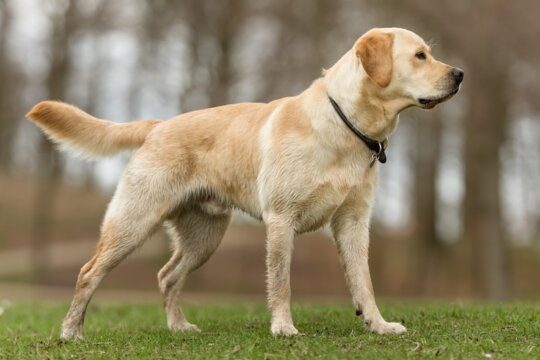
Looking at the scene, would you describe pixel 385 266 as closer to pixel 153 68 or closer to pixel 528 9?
pixel 153 68

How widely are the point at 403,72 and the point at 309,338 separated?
6.90 feet

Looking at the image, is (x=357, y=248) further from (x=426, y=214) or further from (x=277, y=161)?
(x=426, y=214)

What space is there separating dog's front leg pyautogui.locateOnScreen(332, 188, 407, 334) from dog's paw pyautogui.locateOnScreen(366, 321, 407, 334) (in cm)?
8

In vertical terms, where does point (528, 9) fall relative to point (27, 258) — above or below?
above

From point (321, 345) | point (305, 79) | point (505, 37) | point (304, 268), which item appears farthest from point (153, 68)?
point (321, 345)

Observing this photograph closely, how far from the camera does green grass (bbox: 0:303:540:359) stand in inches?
199

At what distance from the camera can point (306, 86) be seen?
19594mm

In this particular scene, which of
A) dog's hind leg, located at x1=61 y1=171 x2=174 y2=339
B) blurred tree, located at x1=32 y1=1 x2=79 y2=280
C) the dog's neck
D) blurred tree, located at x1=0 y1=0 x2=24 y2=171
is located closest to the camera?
the dog's neck

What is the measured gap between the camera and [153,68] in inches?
834

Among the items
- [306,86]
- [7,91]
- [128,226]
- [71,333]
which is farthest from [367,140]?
[7,91]

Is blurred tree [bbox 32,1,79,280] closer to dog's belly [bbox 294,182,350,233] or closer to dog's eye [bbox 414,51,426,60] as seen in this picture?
dog's belly [bbox 294,182,350,233]

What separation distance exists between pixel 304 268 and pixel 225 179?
18194mm

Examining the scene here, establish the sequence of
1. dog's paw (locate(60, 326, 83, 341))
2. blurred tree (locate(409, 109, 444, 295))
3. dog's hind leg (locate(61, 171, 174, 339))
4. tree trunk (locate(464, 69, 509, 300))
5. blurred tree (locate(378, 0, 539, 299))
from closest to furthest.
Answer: dog's paw (locate(60, 326, 83, 341)), dog's hind leg (locate(61, 171, 174, 339)), blurred tree (locate(378, 0, 539, 299)), tree trunk (locate(464, 69, 509, 300)), blurred tree (locate(409, 109, 444, 295))

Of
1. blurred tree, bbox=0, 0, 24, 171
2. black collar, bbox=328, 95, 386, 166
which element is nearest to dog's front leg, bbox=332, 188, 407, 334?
→ black collar, bbox=328, 95, 386, 166
